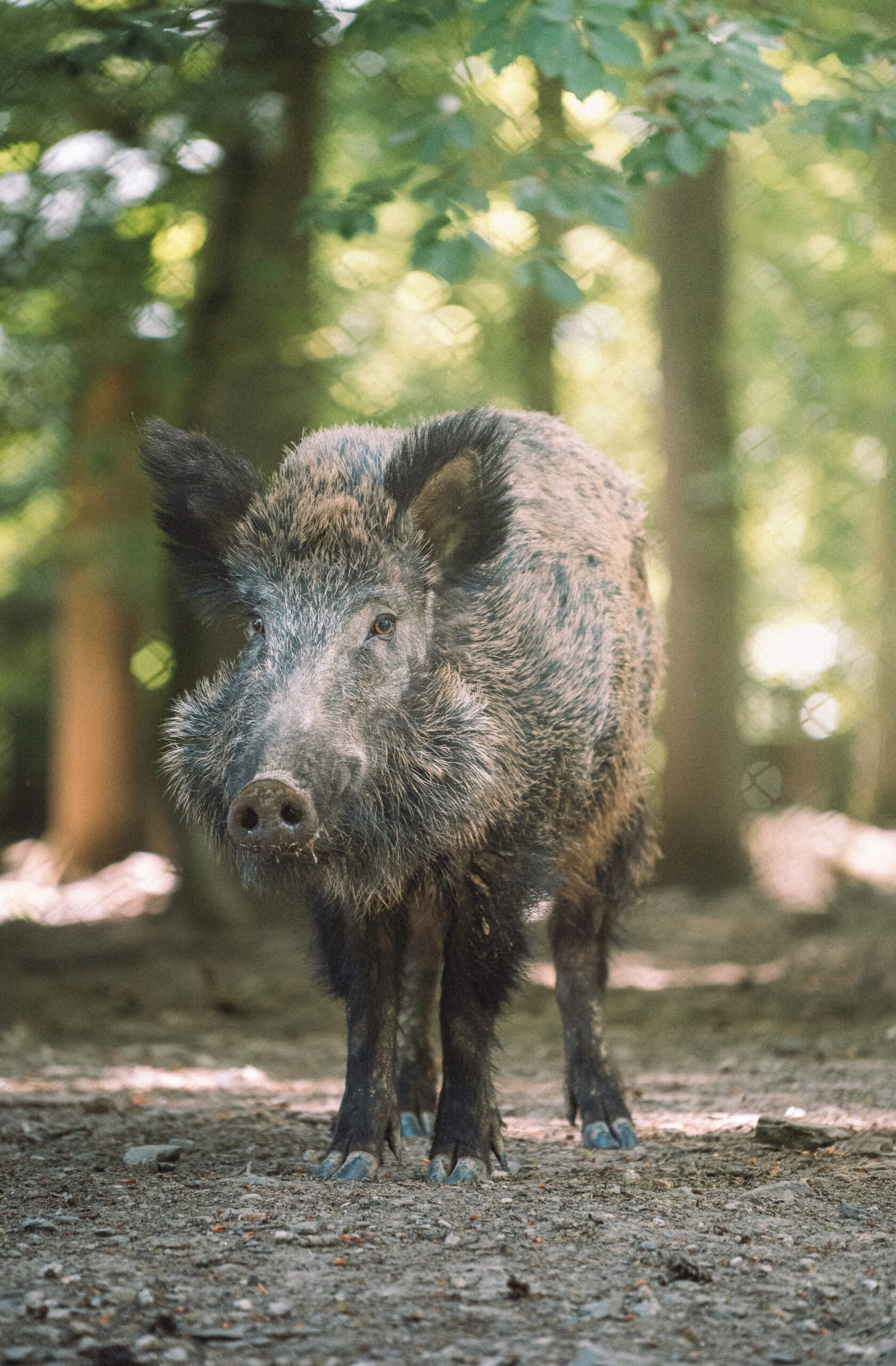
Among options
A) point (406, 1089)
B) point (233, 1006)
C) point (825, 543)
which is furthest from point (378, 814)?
point (825, 543)

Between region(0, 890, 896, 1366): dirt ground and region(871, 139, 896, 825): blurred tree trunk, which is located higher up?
region(0, 890, 896, 1366): dirt ground

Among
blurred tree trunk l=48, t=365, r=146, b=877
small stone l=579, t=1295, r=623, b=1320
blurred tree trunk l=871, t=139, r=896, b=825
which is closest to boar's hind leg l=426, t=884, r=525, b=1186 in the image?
small stone l=579, t=1295, r=623, b=1320

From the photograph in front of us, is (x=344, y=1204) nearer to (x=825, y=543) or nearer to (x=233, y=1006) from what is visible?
(x=233, y=1006)

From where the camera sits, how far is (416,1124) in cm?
470

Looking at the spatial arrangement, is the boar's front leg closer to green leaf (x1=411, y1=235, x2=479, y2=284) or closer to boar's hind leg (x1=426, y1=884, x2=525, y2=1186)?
boar's hind leg (x1=426, y1=884, x2=525, y2=1186)

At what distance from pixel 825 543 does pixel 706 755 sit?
4.84 meters

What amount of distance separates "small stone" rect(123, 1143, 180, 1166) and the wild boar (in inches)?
19.4

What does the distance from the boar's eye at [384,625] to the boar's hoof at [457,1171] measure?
1.43 meters

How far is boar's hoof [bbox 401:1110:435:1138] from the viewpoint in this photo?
4660mm

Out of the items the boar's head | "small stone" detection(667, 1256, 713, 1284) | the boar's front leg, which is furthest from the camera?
the boar's front leg

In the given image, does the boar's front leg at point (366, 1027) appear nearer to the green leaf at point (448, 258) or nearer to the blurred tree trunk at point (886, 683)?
the green leaf at point (448, 258)

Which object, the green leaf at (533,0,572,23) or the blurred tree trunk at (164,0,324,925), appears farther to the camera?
the blurred tree trunk at (164,0,324,925)

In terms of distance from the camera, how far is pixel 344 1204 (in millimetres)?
3404

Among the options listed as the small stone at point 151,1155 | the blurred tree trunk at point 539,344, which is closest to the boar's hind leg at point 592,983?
the small stone at point 151,1155
